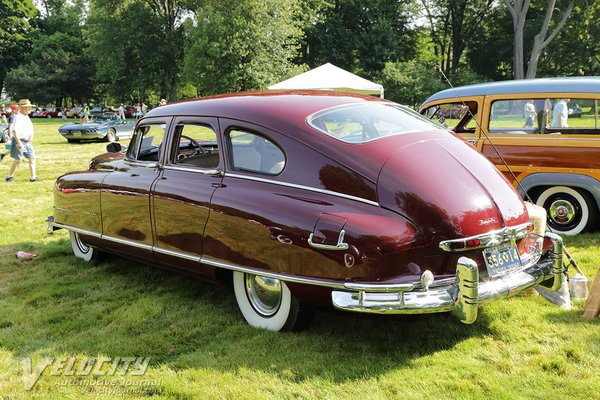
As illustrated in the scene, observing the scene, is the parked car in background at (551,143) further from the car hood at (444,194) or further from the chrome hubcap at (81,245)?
the chrome hubcap at (81,245)

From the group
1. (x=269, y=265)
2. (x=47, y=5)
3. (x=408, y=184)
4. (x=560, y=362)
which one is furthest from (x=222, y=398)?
(x=47, y=5)

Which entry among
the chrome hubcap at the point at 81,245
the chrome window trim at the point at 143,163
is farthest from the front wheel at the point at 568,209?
the chrome hubcap at the point at 81,245

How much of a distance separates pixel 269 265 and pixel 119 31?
43.0 metres

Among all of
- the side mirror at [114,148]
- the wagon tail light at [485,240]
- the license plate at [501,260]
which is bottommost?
the license plate at [501,260]

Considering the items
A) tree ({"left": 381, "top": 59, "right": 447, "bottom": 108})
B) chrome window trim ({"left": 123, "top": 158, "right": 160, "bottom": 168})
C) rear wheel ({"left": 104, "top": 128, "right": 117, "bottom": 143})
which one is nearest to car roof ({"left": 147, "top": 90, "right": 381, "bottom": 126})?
chrome window trim ({"left": 123, "top": 158, "right": 160, "bottom": 168})

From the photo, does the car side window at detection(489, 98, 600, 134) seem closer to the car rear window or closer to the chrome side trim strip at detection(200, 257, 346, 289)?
the car rear window

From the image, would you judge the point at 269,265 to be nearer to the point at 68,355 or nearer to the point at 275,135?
the point at 275,135

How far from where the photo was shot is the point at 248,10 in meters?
32.5

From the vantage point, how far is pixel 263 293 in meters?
3.80

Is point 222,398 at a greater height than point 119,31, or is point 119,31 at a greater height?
point 119,31

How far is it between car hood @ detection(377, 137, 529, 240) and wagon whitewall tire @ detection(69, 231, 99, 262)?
3.64m

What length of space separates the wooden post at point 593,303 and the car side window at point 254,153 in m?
2.47

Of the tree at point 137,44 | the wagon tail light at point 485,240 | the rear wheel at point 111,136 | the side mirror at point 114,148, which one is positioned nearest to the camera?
the wagon tail light at point 485,240

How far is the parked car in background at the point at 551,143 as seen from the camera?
20.3ft
